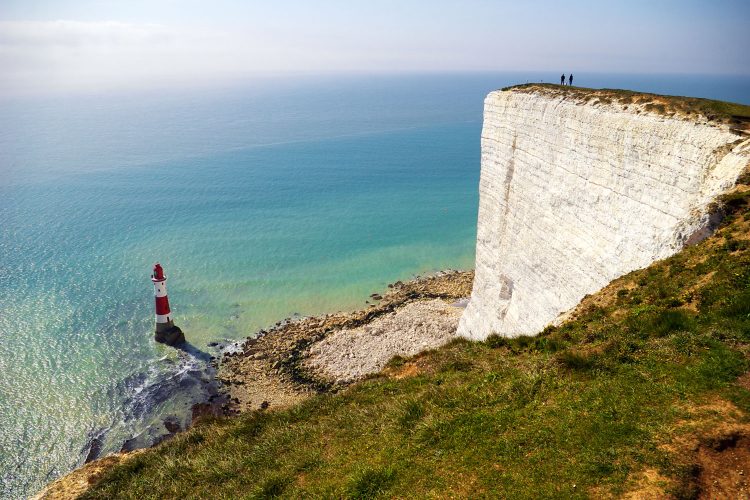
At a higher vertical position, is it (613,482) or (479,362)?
(613,482)

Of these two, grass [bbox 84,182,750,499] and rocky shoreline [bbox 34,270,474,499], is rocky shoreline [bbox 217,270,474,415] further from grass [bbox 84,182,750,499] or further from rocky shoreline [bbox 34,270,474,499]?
grass [bbox 84,182,750,499]

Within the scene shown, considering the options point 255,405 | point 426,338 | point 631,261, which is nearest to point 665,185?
point 631,261

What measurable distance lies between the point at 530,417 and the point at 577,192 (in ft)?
39.1

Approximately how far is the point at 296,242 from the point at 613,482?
4950 centimetres

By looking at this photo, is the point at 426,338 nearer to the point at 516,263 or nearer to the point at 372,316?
the point at 372,316

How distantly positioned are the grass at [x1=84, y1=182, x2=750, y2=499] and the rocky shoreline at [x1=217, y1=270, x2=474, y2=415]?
13.2 m

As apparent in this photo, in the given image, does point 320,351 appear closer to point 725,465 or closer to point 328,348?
point 328,348

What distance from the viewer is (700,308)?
11.6 metres

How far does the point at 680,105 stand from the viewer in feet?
52.6

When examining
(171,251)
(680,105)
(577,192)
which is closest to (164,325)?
(171,251)

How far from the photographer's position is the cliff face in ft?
47.7

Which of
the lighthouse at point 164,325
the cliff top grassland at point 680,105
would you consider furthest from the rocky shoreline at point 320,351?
the cliff top grassland at point 680,105

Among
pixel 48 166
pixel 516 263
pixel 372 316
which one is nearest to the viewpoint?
pixel 516 263

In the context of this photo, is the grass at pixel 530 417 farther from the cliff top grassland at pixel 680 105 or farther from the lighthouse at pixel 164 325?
the lighthouse at pixel 164 325
